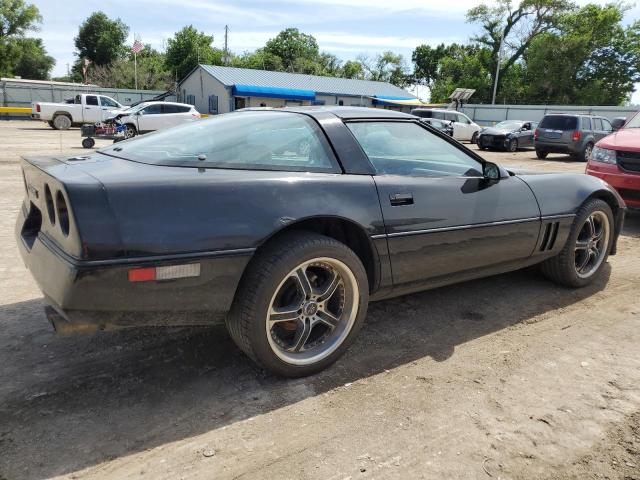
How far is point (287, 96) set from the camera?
36031 millimetres

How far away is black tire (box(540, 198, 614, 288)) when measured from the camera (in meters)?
3.81

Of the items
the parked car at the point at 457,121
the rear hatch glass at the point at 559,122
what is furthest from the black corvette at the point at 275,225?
the parked car at the point at 457,121

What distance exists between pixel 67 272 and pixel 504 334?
258 cm

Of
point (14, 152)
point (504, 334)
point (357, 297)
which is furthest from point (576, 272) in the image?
point (14, 152)

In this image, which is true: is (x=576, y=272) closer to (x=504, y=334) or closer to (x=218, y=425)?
(x=504, y=334)

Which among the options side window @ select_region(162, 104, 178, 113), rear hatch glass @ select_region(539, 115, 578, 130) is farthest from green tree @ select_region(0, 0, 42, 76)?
rear hatch glass @ select_region(539, 115, 578, 130)

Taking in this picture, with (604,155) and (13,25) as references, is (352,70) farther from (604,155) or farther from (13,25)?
(604,155)

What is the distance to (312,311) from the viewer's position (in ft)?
8.52

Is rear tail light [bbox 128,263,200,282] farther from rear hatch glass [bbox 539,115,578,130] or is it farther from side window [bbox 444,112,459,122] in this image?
side window [bbox 444,112,459,122]

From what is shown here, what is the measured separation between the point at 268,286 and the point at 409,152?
152 cm

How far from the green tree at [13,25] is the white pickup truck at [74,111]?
39056mm

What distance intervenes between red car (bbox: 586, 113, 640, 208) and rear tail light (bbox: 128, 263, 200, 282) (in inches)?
240

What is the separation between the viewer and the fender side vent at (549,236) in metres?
3.59

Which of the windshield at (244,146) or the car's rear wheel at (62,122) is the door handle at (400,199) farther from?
the car's rear wheel at (62,122)
